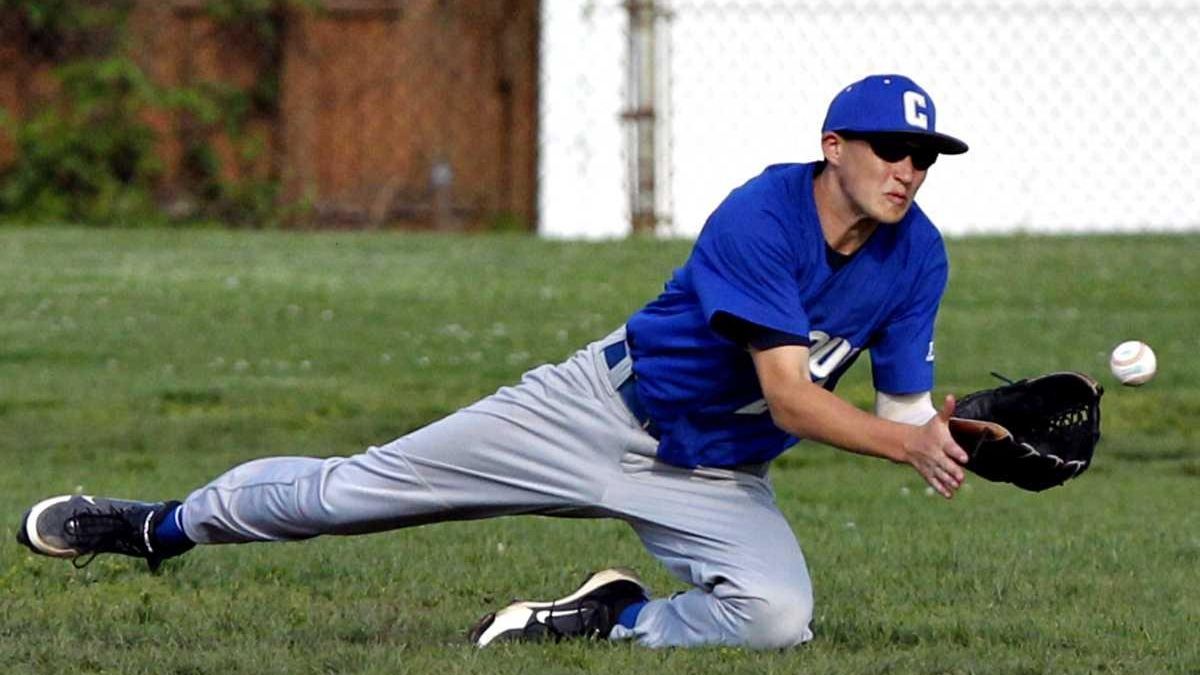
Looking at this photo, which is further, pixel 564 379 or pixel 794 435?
pixel 564 379

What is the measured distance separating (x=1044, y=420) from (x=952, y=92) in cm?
1264

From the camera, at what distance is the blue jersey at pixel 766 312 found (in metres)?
5.24

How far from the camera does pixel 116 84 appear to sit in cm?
1808

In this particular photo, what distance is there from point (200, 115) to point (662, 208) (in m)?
3.72

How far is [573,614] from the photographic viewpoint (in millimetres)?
5750

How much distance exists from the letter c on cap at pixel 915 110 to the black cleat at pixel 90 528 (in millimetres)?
2146

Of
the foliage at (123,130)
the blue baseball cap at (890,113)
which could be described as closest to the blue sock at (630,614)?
the blue baseball cap at (890,113)

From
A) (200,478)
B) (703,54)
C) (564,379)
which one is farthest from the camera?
(703,54)

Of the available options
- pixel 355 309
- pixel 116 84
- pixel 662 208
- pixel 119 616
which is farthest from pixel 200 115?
pixel 119 616

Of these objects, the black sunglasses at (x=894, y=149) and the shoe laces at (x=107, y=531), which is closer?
the black sunglasses at (x=894, y=149)

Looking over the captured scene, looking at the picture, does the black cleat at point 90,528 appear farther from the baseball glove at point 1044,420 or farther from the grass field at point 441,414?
the baseball glove at point 1044,420

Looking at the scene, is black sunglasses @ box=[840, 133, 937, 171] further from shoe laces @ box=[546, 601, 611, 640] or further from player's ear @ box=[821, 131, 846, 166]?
shoe laces @ box=[546, 601, 611, 640]

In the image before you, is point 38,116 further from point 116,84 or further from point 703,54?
point 703,54

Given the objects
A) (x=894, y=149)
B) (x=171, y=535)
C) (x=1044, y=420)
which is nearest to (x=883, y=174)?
(x=894, y=149)
